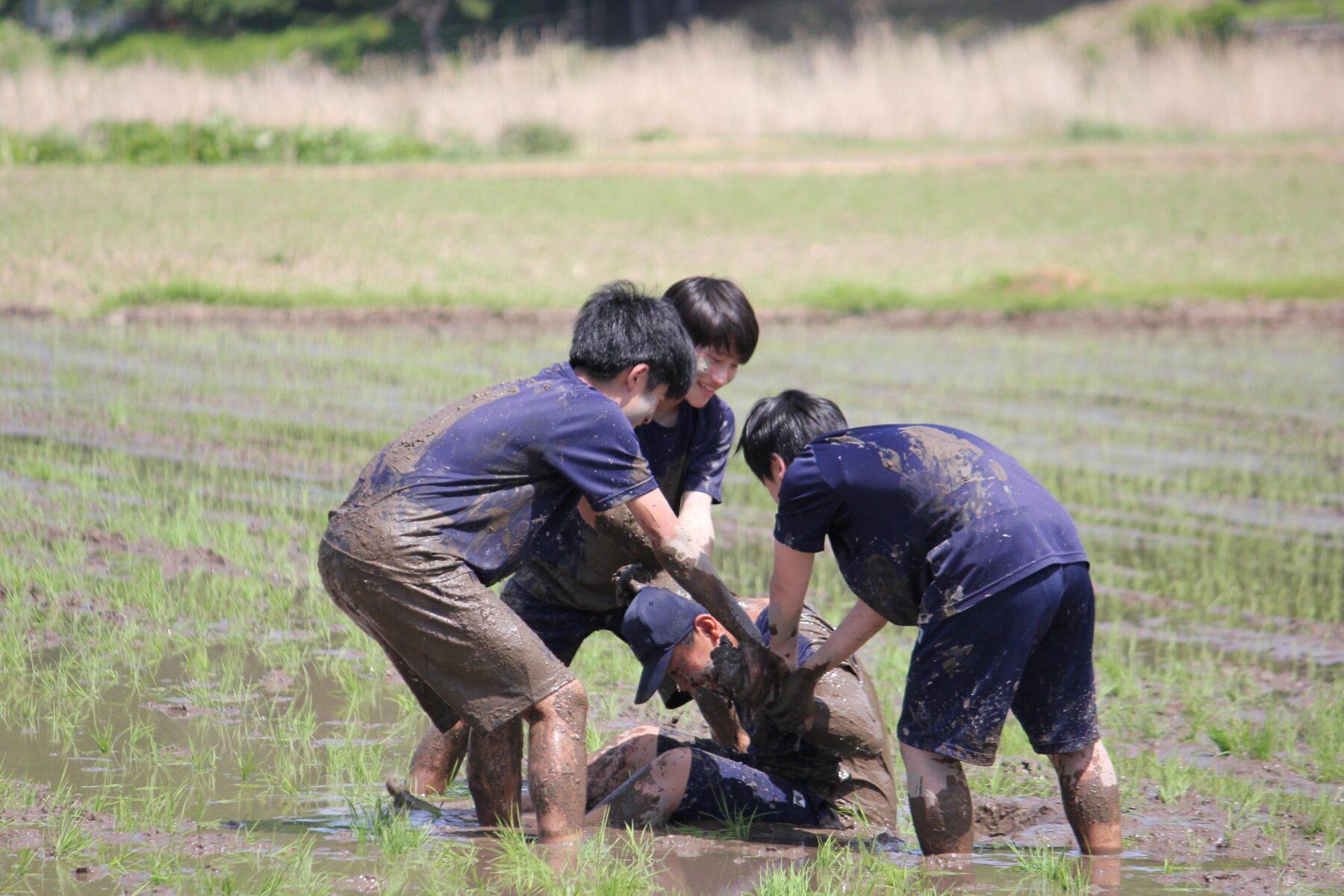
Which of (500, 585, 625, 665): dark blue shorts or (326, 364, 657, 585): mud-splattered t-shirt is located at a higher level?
(326, 364, 657, 585): mud-splattered t-shirt

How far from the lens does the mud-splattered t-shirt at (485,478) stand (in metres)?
3.46

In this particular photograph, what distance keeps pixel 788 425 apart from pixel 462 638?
107 centimetres

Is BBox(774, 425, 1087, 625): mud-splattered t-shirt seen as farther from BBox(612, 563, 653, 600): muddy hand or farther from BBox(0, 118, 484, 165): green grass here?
BBox(0, 118, 484, 165): green grass

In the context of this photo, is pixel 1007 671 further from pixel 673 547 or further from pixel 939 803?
pixel 673 547

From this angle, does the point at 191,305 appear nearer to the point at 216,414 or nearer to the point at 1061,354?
the point at 216,414

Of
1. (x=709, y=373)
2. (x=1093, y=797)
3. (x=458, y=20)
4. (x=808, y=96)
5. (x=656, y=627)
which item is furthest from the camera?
(x=458, y=20)

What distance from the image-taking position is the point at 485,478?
349cm

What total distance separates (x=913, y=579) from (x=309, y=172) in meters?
18.7

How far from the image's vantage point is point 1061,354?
12.9m

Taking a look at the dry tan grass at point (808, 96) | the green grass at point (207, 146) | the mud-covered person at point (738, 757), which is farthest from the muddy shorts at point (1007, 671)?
the dry tan grass at point (808, 96)

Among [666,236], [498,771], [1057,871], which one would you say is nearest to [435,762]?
[498,771]

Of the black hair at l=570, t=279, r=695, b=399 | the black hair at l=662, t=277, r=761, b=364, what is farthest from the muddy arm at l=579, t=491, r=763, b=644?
the black hair at l=662, t=277, r=761, b=364

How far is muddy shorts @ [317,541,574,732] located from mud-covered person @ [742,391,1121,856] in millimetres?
667

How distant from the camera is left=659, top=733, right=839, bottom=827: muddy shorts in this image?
388 centimetres
